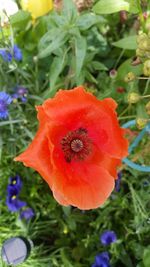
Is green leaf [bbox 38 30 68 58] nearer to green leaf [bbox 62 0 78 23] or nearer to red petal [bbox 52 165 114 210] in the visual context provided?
green leaf [bbox 62 0 78 23]

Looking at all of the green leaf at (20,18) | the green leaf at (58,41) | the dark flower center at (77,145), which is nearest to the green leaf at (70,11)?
the green leaf at (58,41)

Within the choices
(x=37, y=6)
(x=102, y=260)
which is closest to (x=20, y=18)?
(x=37, y=6)

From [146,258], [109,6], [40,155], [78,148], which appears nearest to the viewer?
[40,155]

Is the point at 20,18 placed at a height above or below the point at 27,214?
above

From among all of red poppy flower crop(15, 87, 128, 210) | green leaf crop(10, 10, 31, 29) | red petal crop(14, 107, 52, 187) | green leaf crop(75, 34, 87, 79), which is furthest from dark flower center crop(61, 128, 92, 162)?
green leaf crop(10, 10, 31, 29)

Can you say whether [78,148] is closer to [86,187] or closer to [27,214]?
[86,187]

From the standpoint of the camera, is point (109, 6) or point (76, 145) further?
point (109, 6)

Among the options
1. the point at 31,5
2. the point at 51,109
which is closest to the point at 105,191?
the point at 51,109
